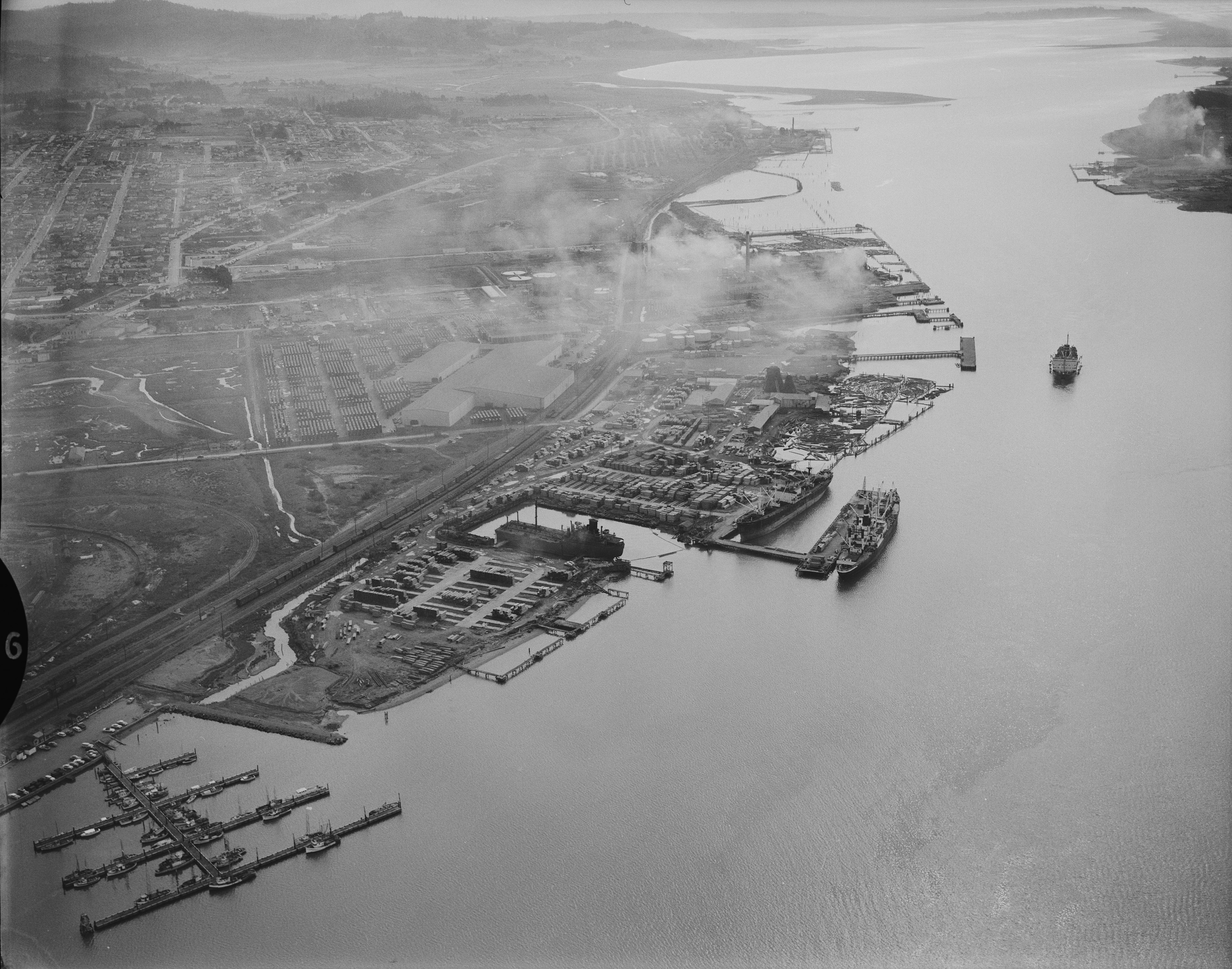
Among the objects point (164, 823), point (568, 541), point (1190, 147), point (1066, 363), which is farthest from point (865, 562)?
point (1190, 147)

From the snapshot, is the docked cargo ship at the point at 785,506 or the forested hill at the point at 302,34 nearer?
the docked cargo ship at the point at 785,506

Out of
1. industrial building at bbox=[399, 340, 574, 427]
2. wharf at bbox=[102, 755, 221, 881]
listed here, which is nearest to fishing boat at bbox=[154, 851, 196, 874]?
wharf at bbox=[102, 755, 221, 881]

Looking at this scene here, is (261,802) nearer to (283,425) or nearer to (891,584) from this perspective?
(891,584)

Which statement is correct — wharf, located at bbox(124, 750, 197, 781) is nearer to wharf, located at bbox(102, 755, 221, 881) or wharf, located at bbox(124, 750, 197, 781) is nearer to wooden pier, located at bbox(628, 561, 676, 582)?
wharf, located at bbox(102, 755, 221, 881)

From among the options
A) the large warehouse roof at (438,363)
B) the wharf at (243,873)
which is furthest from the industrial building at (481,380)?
the wharf at (243,873)

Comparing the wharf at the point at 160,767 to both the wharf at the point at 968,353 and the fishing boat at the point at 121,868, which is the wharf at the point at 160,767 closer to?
the fishing boat at the point at 121,868

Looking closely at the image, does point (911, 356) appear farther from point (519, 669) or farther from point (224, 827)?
point (224, 827)

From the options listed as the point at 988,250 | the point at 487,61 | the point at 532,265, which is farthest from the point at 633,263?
the point at 487,61
